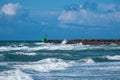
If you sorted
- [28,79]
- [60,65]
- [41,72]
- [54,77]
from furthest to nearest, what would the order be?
[60,65] < [41,72] < [54,77] < [28,79]

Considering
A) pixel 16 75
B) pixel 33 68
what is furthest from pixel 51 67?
pixel 16 75

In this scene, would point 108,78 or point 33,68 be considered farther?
point 33,68

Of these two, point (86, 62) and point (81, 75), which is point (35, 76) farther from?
point (86, 62)

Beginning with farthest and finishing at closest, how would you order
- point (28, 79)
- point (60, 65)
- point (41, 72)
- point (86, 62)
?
1. point (86, 62)
2. point (60, 65)
3. point (41, 72)
4. point (28, 79)

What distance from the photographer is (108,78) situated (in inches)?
736

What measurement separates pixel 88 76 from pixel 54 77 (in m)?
1.75

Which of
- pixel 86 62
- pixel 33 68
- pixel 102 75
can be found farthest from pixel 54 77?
pixel 86 62

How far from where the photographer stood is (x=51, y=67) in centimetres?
2433

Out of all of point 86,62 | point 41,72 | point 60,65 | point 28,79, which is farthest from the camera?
point 86,62

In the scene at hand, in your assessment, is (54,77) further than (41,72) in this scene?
No

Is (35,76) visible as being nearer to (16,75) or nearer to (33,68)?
(16,75)

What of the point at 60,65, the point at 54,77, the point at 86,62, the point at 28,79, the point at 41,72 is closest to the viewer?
the point at 28,79

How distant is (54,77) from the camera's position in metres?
19.2

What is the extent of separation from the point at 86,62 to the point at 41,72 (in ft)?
25.0
